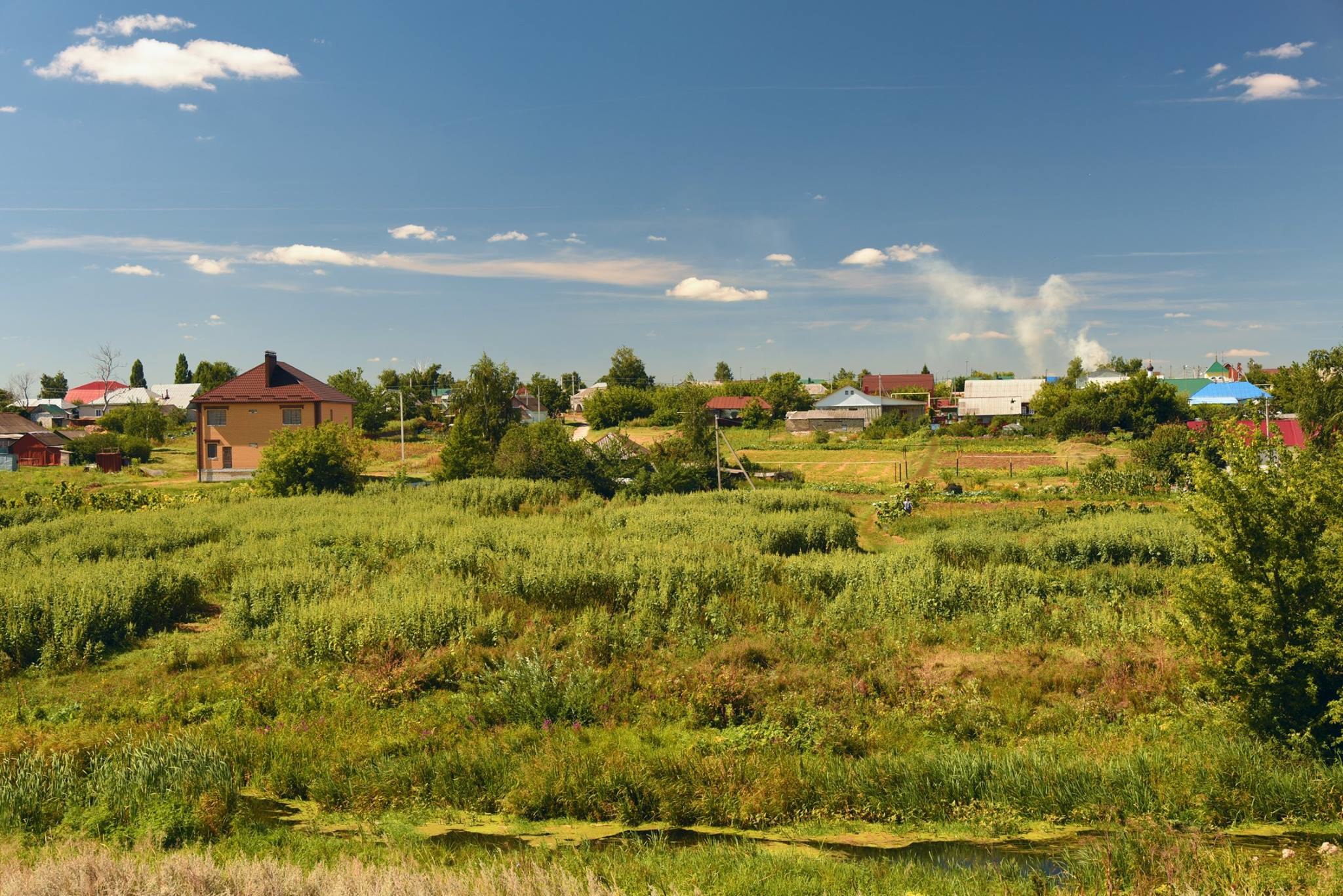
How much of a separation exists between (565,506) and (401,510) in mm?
5479

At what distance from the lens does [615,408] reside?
8581 centimetres

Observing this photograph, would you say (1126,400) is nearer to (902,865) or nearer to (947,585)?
(947,585)

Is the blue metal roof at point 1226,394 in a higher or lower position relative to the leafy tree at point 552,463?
higher

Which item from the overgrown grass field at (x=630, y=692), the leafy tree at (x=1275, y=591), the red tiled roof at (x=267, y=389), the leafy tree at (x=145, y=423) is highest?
the red tiled roof at (x=267, y=389)

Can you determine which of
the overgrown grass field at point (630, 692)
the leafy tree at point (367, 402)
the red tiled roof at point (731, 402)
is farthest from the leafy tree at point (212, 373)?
the overgrown grass field at point (630, 692)

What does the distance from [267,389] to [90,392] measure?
95.6 metres

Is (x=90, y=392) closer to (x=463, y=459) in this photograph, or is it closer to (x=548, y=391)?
(x=548, y=391)

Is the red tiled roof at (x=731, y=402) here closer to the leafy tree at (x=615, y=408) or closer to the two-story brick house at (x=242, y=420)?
the leafy tree at (x=615, y=408)

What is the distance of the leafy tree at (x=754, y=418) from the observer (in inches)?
3223

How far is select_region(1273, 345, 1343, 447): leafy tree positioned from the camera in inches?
1695

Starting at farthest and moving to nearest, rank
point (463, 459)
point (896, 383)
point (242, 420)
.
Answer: point (896, 383) < point (242, 420) < point (463, 459)

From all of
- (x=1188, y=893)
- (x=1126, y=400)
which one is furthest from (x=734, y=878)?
(x=1126, y=400)

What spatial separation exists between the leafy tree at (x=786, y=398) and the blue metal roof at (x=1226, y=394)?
113 feet

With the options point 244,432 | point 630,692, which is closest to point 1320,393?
point 630,692
